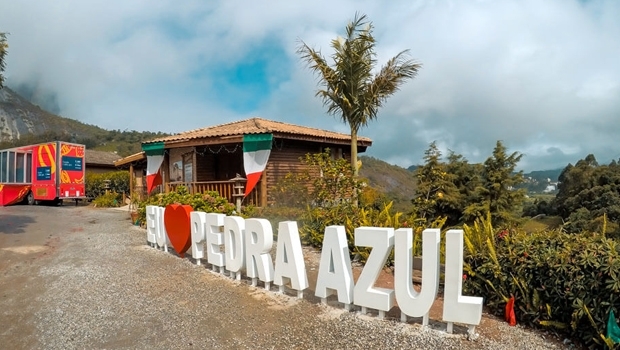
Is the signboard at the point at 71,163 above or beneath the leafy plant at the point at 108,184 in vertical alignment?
above

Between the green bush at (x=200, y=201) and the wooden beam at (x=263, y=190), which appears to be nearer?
the green bush at (x=200, y=201)

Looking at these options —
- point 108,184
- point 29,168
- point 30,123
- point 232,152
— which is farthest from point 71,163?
point 30,123

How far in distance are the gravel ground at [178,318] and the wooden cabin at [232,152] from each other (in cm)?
663

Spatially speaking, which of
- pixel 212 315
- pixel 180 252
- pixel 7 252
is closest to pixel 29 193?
pixel 7 252

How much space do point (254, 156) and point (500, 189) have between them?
8.69m

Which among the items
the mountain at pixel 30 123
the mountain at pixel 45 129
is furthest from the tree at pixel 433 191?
the mountain at pixel 30 123

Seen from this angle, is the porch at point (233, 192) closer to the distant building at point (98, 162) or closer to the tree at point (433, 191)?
the tree at point (433, 191)

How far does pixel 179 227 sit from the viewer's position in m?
7.89

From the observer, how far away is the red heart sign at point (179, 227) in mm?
7680

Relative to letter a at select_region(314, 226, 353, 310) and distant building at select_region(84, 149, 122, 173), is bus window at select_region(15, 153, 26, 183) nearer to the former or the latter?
distant building at select_region(84, 149, 122, 173)

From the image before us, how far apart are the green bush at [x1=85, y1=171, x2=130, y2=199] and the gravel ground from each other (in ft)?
55.6

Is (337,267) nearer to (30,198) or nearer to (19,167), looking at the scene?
(19,167)

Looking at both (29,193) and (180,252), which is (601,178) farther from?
(29,193)

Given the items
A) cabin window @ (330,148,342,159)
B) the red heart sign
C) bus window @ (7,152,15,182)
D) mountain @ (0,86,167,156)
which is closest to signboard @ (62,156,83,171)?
bus window @ (7,152,15,182)
